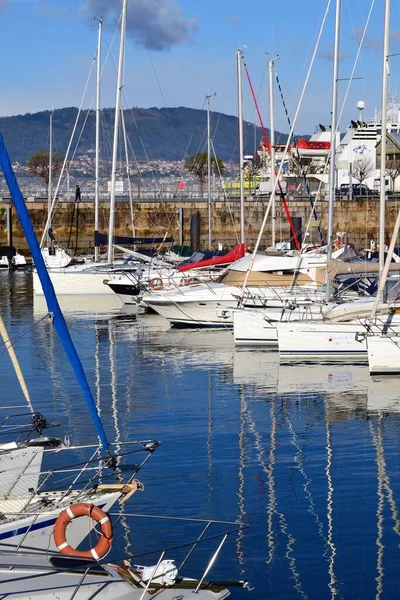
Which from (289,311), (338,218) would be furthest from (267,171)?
(289,311)

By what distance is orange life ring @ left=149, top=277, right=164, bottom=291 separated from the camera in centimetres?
4063

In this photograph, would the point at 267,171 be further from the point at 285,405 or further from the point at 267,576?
the point at 267,576

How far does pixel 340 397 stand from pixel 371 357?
1.89 meters

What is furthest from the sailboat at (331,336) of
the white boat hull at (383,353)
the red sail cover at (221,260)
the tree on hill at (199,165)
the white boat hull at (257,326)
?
the tree on hill at (199,165)

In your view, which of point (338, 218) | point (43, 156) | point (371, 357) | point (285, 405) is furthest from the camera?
point (43, 156)

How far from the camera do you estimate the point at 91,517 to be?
11.2 metres

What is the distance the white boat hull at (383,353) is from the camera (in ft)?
82.4

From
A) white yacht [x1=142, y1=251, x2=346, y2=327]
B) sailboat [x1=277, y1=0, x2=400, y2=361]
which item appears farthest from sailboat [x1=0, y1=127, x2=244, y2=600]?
white yacht [x1=142, y1=251, x2=346, y2=327]

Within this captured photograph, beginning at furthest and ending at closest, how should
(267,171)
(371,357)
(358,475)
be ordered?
1. (267,171)
2. (371,357)
3. (358,475)

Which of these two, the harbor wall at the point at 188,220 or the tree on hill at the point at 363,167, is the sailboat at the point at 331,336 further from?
the tree on hill at the point at 363,167

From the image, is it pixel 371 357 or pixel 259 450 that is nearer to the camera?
pixel 259 450

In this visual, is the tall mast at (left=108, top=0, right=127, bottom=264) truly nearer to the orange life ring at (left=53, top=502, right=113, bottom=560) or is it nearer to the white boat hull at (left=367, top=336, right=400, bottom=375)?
the white boat hull at (left=367, top=336, right=400, bottom=375)

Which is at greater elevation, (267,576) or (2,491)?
(2,491)

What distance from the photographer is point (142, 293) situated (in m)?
39.5
